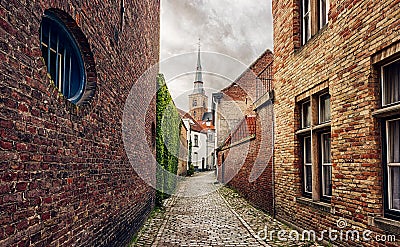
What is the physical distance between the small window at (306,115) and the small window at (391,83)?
2.97m

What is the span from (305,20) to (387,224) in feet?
17.7

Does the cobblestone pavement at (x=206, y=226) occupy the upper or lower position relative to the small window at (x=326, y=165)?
lower

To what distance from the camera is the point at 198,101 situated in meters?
86.3

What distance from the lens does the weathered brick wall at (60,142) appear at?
272cm

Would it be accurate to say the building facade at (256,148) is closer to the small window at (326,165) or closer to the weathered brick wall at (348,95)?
the weathered brick wall at (348,95)

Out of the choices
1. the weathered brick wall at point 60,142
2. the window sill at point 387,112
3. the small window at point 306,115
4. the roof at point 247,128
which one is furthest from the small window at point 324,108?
the roof at point 247,128

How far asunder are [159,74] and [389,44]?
9.47 m

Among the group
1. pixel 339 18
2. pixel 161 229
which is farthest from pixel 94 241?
pixel 339 18

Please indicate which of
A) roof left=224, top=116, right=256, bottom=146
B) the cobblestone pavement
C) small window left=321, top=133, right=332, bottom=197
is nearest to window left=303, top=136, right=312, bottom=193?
small window left=321, top=133, right=332, bottom=197

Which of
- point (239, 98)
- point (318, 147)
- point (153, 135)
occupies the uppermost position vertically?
point (239, 98)

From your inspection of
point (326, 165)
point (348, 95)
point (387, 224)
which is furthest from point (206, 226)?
point (387, 224)

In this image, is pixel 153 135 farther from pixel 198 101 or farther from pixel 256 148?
pixel 198 101

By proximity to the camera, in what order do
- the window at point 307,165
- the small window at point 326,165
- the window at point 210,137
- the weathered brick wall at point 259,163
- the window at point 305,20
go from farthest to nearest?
1. the window at point 210,137
2. the weathered brick wall at point 259,163
3. the window at point 305,20
4. the window at point 307,165
5. the small window at point 326,165

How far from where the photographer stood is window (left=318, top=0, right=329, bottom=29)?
24.9ft
